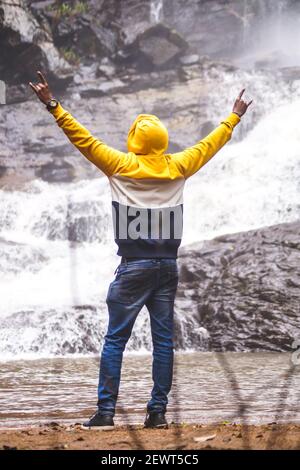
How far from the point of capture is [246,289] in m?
10.2

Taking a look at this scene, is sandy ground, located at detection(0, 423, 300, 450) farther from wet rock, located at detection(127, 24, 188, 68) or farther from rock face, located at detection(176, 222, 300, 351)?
wet rock, located at detection(127, 24, 188, 68)

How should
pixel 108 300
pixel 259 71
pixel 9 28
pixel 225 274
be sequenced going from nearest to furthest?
pixel 108 300, pixel 225 274, pixel 9 28, pixel 259 71

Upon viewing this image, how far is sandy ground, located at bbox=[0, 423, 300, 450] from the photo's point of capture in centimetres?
282

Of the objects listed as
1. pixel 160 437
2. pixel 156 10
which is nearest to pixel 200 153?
pixel 160 437

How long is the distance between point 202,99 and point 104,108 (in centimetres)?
313

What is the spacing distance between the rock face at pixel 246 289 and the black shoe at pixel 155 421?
562cm

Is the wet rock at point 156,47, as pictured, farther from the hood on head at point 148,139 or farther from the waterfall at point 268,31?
the hood on head at point 148,139

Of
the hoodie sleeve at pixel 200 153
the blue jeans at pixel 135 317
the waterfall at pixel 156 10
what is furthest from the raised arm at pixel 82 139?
the waterfall at pixel 156 10

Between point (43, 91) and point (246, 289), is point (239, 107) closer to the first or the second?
point (43, 91)

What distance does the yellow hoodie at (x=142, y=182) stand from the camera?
12.3 ft

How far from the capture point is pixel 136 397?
4.95 m

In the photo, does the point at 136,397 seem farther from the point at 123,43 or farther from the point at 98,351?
the point at 123,43

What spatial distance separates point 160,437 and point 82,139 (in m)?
1.57
